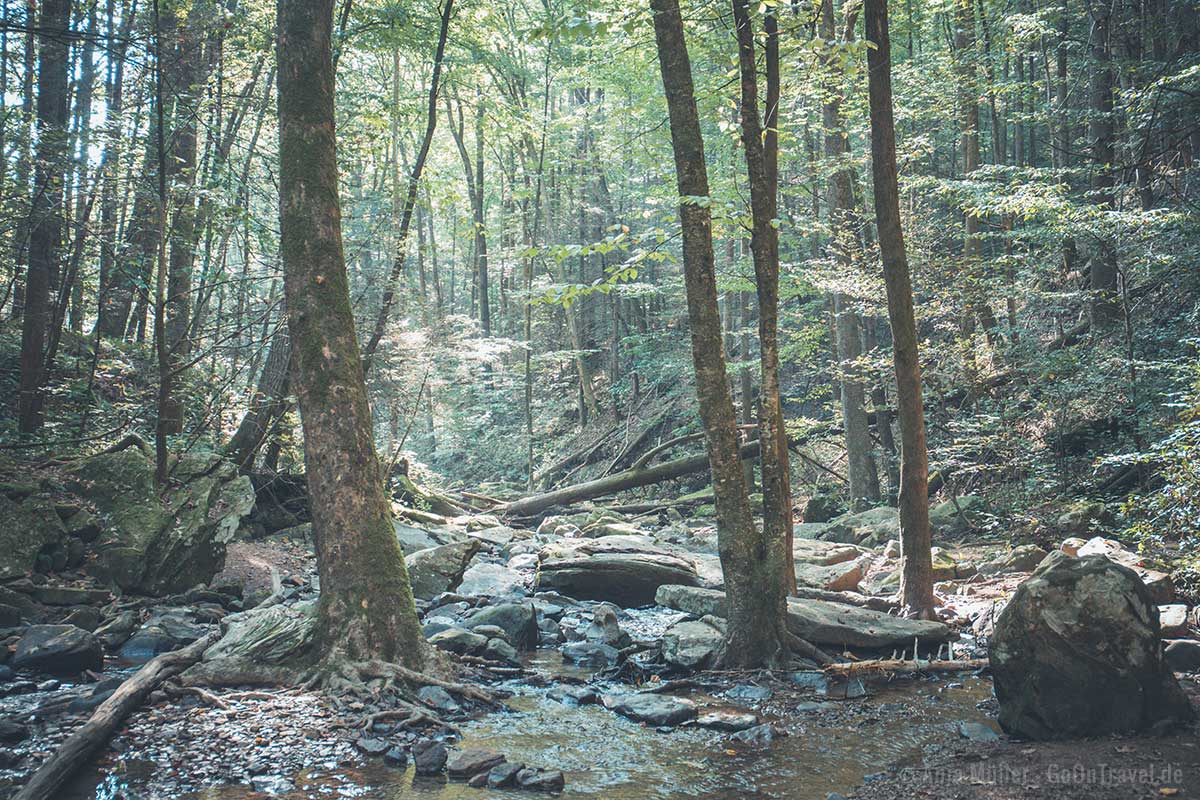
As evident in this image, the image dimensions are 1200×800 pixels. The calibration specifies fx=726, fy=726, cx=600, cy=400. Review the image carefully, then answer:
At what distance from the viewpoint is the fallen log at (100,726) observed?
3557 millimetres

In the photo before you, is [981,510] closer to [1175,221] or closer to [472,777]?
[1175,221]

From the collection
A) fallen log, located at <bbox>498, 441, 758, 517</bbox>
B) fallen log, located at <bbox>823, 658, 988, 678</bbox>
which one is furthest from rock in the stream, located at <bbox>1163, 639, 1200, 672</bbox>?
fallen log, located at <bbox>498, 441, 758, 517</bbox>

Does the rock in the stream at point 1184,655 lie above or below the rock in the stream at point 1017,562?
above

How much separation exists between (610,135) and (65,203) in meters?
16.4

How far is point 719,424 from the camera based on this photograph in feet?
20.6

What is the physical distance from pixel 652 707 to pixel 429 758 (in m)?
1.84

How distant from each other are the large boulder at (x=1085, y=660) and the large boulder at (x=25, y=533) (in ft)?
28.6

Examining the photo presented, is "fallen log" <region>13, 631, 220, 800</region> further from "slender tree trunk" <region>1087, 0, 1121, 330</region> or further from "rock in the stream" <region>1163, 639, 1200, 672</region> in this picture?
"slender tree trunk" <region>1087, 0, 1121, 330</region>

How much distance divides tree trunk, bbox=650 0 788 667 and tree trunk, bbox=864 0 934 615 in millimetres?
1957

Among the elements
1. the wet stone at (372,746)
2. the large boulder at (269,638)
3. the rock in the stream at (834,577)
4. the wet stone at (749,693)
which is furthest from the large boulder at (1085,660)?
the large boulder at (269,638)

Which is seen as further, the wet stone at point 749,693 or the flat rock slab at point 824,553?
the flat rock slab at point 824,553

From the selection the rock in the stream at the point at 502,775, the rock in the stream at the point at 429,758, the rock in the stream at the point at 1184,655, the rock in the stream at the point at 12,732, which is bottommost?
the rock in the stream at the point at 1184,655

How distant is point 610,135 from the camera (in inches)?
894

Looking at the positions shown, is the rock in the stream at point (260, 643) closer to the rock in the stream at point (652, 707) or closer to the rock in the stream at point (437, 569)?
the rock in the stream at point (652, 707)
